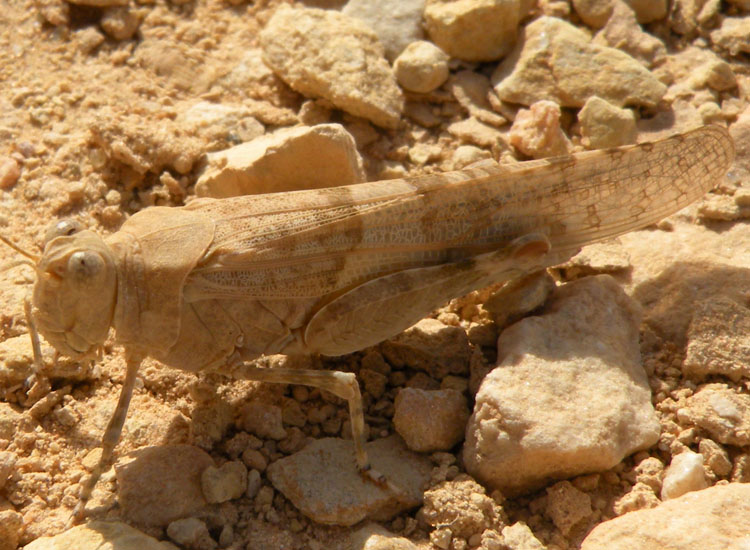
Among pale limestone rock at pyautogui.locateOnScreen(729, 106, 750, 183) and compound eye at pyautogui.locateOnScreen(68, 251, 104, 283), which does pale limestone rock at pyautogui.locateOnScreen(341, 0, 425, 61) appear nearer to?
pale limestone rock at pyautogui.locateOnScreen(729, 106, 750, 183)

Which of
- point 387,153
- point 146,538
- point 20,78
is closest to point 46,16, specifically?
point 20,78

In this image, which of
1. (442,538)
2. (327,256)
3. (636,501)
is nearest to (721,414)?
(636,501)

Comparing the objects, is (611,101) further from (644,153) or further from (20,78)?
(20,78)

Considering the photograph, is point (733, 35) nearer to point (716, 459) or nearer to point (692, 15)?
point (692, 15)

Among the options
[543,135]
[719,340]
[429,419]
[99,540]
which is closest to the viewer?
[99,540]

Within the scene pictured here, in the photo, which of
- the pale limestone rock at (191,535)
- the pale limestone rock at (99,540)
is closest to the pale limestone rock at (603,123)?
the pale limestone rock at (191,535)

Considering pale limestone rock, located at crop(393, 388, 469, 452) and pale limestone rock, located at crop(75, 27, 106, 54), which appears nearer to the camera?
pale limestone rock, located at crop(393, 388, 469, 452)

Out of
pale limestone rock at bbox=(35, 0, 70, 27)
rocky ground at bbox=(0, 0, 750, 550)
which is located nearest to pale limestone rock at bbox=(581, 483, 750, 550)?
rocky ground at bbox=(0, 0, 750, 550)
